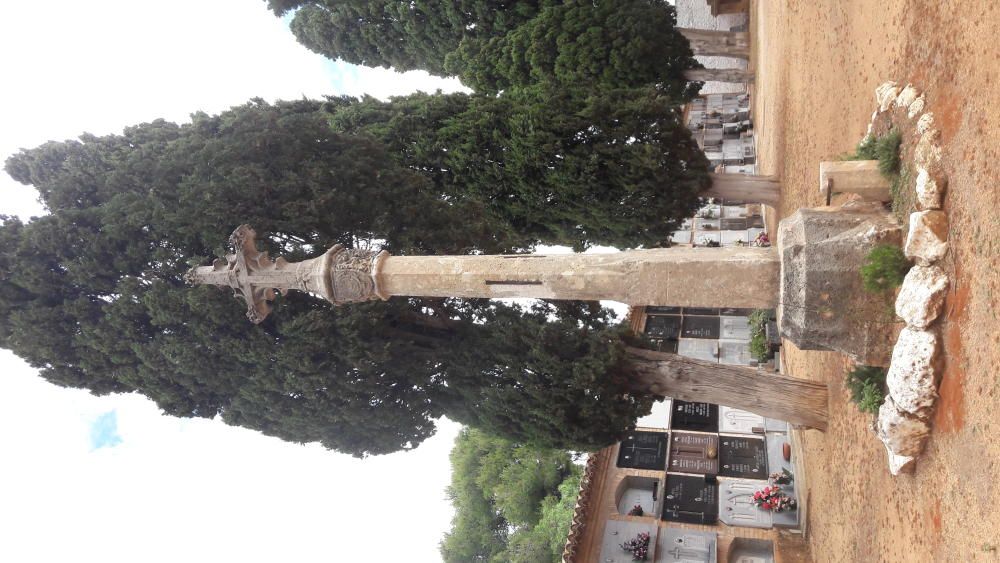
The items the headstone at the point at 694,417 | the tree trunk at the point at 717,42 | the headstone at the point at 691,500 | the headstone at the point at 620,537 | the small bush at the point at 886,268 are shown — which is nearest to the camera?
the small bush at the point at 886,268

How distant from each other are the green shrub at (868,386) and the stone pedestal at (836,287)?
A: 0.47 meters

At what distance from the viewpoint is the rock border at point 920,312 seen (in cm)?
592

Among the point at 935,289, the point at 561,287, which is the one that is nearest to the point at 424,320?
the point at 561,287

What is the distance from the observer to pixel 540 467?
2536 cm

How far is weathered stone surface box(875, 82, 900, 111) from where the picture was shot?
7199 millimetres

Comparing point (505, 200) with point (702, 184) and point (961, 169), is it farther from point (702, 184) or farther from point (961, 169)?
point (961, 169)

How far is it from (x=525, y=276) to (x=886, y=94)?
4433 millimetres


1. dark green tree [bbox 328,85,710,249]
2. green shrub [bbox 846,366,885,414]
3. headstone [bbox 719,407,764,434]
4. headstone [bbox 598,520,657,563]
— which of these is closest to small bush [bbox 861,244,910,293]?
green shrub [bbox 846,366,885,414]

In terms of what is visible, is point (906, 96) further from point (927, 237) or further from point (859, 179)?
point (927, 237)

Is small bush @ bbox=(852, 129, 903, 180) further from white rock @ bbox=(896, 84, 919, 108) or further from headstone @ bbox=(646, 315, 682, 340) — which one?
headstone @ bbox=(646, 315, 682, 340)

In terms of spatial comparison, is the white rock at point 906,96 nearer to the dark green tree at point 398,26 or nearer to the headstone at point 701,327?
the dark green tree at point 398,26

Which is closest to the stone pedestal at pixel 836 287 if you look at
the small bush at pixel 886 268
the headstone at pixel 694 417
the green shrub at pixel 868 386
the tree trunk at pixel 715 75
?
the small bush at pixel 886 268

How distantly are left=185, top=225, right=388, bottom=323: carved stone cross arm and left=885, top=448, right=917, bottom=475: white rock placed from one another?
6184 mm

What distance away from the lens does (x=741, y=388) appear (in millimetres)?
11242
